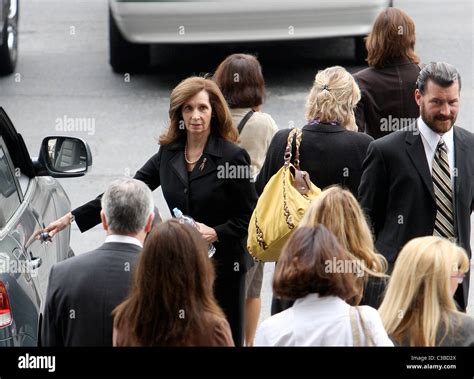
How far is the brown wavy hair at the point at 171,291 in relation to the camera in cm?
A: 467

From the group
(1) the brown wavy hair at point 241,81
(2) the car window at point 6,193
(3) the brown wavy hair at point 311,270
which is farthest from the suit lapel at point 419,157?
(2) the car window at point 6,193

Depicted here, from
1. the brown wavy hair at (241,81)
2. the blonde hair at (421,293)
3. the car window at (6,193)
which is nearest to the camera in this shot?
the blonde hair at (421,293)

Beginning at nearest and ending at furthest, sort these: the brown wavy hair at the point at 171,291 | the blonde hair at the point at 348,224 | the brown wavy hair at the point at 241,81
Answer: the brown wavy hair at the point at 171,291, the blonde hair at the point at 348,224, the brown wavy hair at the point at 241,81

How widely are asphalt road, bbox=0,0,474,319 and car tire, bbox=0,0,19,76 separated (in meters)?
0.14

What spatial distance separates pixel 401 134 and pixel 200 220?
1.10m

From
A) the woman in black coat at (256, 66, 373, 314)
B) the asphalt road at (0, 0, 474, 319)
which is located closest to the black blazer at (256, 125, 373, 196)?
the woman in black coat at (256, 66, 373, 314)

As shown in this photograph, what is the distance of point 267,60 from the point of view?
43.3 ft

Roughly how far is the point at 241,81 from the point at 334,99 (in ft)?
2.36

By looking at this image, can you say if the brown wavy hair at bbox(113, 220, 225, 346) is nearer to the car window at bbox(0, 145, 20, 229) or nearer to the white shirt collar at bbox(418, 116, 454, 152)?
the car window at bbox(0, 145, 20, 229)

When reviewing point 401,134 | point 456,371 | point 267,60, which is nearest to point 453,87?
point 401,134

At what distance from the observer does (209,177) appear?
6645 mm

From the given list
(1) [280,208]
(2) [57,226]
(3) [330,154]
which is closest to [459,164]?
(3) [330,154]

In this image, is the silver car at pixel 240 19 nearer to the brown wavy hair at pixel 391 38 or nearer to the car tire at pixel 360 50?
the car tire at pixel 360 50

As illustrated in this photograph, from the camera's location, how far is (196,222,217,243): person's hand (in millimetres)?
6527
